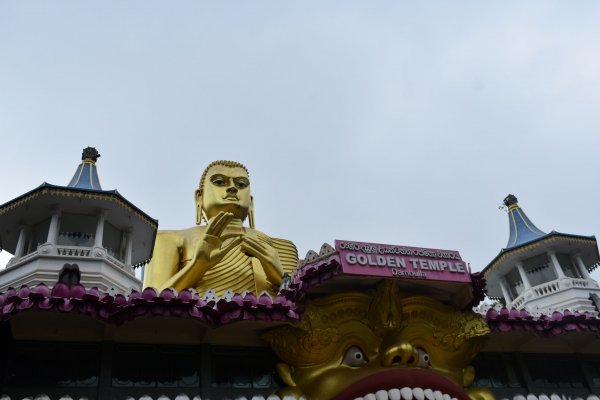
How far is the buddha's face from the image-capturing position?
13406mm

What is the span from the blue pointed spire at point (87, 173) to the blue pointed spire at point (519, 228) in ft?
55.2

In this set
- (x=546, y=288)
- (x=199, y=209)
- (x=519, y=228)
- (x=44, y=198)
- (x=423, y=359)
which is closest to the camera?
(x=423, y=359)

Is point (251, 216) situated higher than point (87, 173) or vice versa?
point (87, 173)

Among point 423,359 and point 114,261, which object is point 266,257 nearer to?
point 423,359

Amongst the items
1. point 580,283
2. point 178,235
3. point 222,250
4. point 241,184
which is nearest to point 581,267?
point 580,283

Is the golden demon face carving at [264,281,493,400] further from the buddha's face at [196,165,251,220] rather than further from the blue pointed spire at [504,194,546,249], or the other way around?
the blue pointed spire at [504,194,546,249]

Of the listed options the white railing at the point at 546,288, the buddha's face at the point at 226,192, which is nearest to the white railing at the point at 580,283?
the white railing at the point at 546,288

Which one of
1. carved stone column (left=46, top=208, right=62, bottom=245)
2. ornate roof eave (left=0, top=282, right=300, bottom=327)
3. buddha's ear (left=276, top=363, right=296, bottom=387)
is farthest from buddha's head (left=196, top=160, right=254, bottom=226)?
buddha's ear (left=276, top=363, right=296, bottom=387)

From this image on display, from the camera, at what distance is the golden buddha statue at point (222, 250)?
1014 centimetres

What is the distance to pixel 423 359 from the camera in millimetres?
8070

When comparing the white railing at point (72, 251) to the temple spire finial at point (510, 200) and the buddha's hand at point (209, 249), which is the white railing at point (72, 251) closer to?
the buddha's hand at point (209, 249)

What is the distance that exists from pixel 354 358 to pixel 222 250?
11.5 ft

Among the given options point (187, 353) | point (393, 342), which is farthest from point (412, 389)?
point (187, 353)

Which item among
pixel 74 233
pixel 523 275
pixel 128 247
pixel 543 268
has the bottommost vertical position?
pixel 128 247
